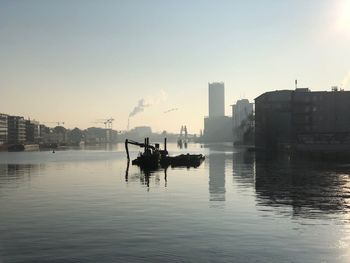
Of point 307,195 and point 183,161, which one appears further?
point 183,161

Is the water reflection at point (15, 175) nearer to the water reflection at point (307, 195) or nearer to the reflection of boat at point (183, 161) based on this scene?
the reflection of boat at point (183, 161)

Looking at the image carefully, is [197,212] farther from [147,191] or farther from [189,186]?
[189,186]

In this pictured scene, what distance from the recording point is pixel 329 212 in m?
41.7

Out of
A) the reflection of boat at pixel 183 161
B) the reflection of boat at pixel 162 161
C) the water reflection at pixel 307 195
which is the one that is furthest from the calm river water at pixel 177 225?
the reflection of boat at pixel 183 161

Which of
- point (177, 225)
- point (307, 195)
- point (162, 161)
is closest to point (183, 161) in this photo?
point (162, 161)

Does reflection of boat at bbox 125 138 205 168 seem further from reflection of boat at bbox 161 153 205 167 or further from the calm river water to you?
the calm river water

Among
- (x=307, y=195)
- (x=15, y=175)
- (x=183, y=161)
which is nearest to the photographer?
(x=307, y=195)

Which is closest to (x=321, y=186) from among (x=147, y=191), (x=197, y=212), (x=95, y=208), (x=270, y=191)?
(x=270, y=191)

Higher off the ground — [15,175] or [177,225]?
[177,225]

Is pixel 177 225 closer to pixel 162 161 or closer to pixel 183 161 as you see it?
pixel 162 161

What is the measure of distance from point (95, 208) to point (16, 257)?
1911cm

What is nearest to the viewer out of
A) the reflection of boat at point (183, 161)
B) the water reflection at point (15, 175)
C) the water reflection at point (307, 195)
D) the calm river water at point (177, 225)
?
the calm river water at point (177, 225)

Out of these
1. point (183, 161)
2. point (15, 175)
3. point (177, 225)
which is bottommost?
point (15, 175)

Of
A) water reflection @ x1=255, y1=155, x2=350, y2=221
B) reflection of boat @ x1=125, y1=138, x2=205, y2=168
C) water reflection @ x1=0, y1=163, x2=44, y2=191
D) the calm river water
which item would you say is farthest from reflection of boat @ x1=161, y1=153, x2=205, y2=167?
the calm river water
